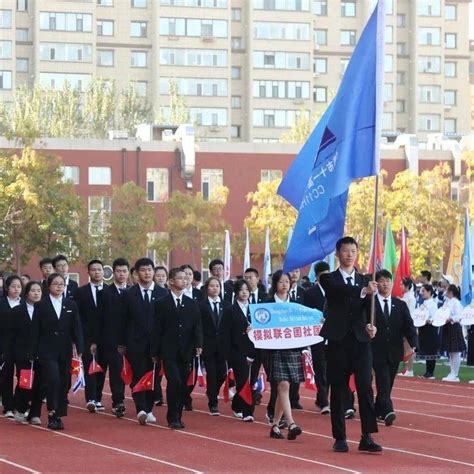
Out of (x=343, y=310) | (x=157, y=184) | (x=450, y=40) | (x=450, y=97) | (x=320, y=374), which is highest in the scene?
(x=450, y=40)

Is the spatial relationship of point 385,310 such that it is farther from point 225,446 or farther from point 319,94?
point 319,94

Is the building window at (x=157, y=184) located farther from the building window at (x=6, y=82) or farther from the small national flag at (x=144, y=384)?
the small national flag at (x=144, y=384)

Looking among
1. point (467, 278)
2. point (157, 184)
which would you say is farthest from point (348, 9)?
point (467, 278)

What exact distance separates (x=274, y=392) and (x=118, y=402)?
Answer: 2.38m

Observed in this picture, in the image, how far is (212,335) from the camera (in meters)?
19.8

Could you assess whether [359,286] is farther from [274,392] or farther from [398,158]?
[398,158]

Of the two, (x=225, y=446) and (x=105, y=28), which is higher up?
(x=105, y=28)

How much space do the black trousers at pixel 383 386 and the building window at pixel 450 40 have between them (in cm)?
10535

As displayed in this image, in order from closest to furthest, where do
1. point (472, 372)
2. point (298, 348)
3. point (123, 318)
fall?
point (298, 348) < point (123, 318) < point (472, 372)

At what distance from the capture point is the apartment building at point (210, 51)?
109 meters

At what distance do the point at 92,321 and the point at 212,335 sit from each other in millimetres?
1566

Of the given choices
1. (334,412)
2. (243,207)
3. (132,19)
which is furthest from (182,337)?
(132,19)

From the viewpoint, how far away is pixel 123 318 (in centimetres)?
1877

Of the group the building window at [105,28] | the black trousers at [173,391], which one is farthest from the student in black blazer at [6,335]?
the building window at [105,28]
